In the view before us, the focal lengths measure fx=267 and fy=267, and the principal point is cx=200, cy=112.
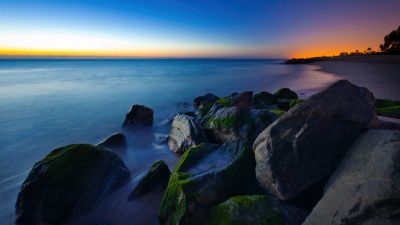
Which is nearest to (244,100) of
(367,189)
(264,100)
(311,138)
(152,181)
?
(264,100)

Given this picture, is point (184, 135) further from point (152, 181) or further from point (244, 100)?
point (244, 100)

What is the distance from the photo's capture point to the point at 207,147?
254 inches

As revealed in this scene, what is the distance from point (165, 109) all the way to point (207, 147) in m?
12.0

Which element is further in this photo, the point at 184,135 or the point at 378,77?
the point at 378,77

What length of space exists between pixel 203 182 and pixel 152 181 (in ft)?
6.20

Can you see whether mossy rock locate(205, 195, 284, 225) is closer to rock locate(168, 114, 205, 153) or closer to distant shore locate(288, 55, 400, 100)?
rock locate(168, 114, 205, 153)

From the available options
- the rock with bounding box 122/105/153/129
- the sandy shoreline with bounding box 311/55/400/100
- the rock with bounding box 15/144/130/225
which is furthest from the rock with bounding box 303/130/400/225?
the sandy shoreline with bounding box 311/55/400/100

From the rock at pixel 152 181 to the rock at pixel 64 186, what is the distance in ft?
2.09

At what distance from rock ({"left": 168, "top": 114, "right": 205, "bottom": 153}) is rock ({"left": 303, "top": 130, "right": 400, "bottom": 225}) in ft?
15.0

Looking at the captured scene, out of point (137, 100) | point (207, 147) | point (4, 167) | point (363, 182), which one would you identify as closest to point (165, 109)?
point (137, 100)

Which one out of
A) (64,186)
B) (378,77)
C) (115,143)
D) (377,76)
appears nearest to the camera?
(64,186)

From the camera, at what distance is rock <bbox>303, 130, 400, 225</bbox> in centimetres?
304

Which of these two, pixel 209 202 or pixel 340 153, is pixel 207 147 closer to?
pixel 209 202

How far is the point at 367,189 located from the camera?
10.7ft
